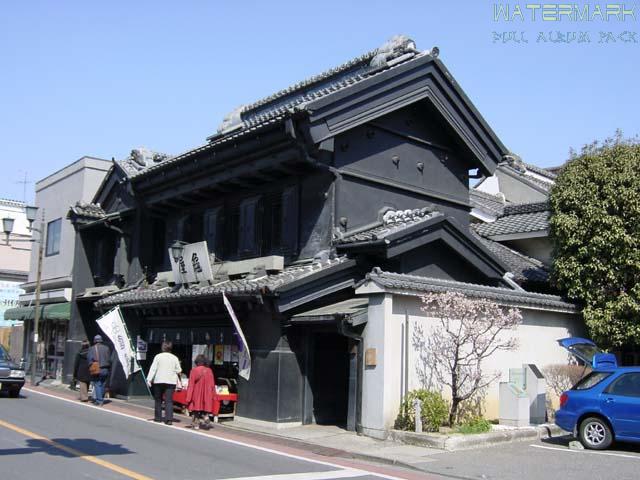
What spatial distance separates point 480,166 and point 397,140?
138 inches

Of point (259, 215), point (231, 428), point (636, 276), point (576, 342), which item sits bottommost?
point (231, 428)

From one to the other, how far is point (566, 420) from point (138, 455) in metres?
8.34

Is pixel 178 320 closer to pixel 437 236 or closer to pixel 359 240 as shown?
pixel 359 240

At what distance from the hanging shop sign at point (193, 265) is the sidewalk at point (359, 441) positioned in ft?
13.7

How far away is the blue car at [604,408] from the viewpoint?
12.7 m

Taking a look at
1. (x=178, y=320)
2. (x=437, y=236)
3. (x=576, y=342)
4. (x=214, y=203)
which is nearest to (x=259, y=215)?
(x=214, y=203)

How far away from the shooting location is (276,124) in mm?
17125

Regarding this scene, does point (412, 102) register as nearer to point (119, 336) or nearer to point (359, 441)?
point (359, 441)

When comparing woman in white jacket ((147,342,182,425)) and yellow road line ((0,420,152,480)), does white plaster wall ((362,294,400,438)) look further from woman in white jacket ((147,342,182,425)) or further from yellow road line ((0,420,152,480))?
yellow road line ((0,420,152,480))

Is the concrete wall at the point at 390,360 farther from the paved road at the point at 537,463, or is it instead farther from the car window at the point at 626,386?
the car window at the point at 626,386

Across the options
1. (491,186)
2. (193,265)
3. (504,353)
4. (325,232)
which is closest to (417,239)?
(325,232)

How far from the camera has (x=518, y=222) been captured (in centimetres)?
2464

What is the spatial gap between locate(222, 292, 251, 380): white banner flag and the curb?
14.0 ft

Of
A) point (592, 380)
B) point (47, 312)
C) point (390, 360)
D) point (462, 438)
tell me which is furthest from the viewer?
point (47, 312)
